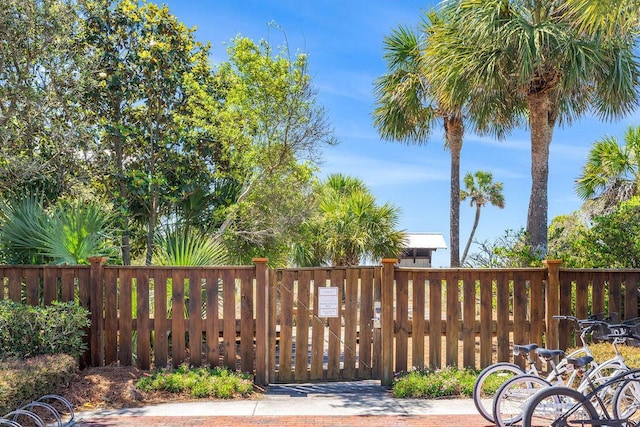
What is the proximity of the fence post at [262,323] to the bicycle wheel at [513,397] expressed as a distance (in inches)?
117

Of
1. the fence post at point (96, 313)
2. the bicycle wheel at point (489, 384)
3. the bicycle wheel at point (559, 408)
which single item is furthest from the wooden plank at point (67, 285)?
the bicycle wheel at point (559, 408)

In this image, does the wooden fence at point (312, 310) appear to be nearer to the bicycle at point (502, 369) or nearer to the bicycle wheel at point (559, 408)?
the bicycle at point (502, 369)

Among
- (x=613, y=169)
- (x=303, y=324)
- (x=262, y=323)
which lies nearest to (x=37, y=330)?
(x=262, y=323)

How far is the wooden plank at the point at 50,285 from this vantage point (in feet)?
22.1

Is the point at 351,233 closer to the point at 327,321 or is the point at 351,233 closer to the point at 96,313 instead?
the point at 327,321

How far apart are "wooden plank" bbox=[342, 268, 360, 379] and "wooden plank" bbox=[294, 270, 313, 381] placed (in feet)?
1.63

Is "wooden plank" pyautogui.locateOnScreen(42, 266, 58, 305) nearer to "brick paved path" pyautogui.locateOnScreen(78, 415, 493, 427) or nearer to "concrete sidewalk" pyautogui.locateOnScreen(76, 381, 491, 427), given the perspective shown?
"concrete sidewalk" pyautogui.locateOnScreen(76, 381, 491, 427)

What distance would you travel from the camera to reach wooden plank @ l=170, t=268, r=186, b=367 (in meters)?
6.71

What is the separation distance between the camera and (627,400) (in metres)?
4.97

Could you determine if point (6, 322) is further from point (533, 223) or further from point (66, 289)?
point (533, 223)

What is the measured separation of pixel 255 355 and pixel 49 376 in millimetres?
2392

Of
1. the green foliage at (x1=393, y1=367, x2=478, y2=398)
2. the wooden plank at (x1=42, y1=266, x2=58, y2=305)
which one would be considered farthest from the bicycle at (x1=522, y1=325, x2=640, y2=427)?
the wooden plank at (x1=42, y1=266, x2=58, y2=305)

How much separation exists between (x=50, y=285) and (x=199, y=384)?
7.96 ft

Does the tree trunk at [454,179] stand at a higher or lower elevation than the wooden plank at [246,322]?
higher
